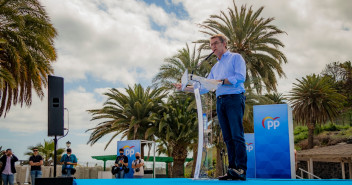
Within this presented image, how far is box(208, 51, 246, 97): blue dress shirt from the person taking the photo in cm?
341

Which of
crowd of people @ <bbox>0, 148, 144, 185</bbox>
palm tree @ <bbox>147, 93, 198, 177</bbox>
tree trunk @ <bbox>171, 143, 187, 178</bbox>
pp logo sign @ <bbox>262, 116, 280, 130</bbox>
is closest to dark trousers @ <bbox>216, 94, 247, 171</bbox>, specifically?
pp logo sign @ <bbox>262, 116, 280, 130</bbox>

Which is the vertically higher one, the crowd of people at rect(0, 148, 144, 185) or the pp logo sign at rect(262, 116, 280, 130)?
the pp logo sign at rect(262, 116, 280, 130)

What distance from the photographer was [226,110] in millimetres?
3402

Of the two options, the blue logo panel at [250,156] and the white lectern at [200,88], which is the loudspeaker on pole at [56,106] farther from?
the white lectern at [200,88]

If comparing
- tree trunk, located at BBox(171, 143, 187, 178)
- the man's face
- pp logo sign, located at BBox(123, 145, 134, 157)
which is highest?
the man's face

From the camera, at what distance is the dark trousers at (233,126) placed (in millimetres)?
3303

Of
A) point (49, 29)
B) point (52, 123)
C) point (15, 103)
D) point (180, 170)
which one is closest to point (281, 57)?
point (180, 170)

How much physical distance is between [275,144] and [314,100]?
2475 centimetres

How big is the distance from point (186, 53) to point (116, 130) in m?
6.92

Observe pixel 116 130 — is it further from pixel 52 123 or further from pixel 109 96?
pixel 52 123

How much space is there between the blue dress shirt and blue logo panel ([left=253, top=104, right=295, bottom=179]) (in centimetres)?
322

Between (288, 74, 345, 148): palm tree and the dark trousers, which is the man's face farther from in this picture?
(288, 74, 345, 148): palm tree

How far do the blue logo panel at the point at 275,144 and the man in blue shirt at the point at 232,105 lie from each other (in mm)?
3129

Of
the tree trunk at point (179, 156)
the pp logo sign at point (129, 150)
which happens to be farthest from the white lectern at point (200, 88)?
the tree trunk at point (179, 156)
